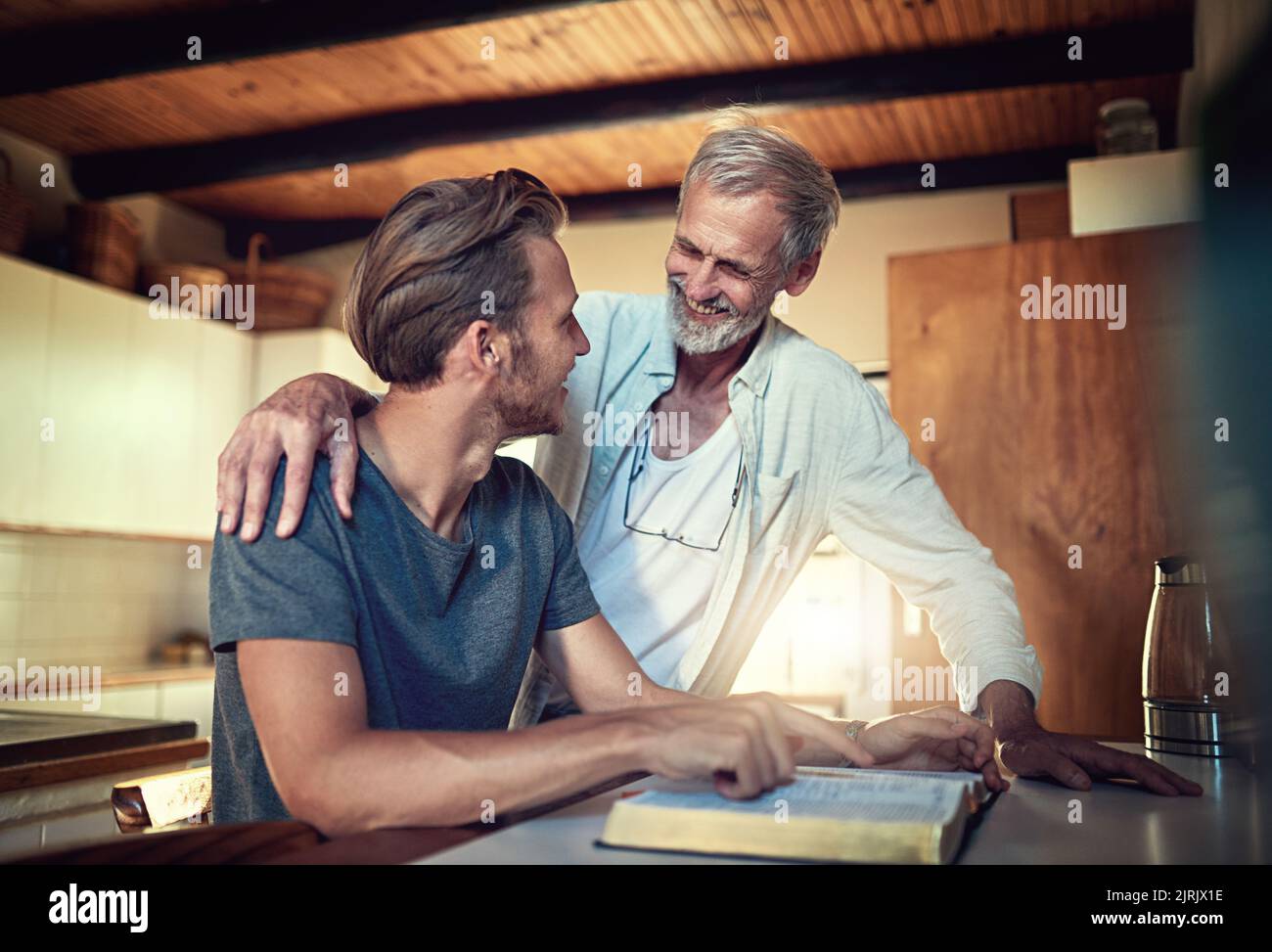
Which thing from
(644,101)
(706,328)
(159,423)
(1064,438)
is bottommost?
(1064,438)

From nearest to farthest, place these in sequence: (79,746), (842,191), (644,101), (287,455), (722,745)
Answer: (722,745)
(287,455)
(79,746)
(644,101)
(842,191)

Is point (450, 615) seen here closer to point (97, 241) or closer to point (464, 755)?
point (464, 755)

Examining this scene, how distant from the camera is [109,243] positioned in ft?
14.6

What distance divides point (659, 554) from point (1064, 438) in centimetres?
148

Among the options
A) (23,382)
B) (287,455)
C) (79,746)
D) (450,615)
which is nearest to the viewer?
(287,455)

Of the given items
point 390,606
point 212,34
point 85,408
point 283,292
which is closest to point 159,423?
point 85,408

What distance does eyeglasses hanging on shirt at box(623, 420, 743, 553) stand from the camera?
1830 mm

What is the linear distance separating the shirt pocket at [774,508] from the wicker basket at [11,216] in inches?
135

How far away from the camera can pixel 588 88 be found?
14.1ft

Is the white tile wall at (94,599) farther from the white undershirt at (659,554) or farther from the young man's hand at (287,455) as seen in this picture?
the young man's hand at (287,455)

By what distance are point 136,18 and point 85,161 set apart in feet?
4.22

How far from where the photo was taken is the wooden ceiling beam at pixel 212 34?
357 centimetres

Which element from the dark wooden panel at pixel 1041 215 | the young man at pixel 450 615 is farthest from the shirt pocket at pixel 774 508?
the dark wooden panel at pixel 1041 215
